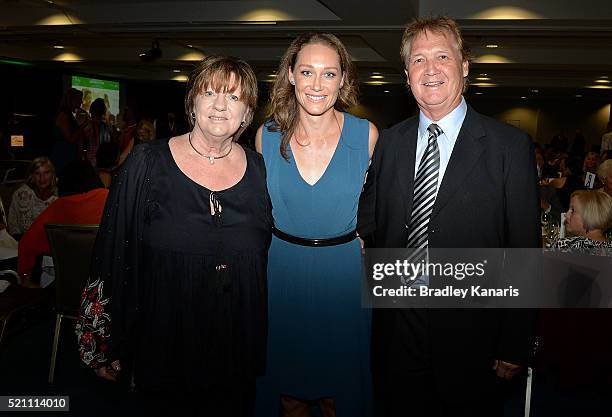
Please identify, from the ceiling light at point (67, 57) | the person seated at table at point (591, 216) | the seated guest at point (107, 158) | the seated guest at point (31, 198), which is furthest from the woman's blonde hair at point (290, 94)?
the ceiling light at point (67, 57)

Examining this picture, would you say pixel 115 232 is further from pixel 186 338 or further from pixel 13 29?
pixel 13 29

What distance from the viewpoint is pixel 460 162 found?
5.99ft

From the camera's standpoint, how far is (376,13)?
736 cm

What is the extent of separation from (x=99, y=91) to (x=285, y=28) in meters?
11.1

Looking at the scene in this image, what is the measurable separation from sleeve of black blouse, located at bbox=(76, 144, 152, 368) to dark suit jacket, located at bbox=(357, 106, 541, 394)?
0.87 meters

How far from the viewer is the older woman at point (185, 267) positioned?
6.01ft

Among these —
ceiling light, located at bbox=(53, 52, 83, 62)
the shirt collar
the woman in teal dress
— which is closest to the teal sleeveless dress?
the woman in teal dress

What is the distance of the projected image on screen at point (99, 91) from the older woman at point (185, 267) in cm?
1609

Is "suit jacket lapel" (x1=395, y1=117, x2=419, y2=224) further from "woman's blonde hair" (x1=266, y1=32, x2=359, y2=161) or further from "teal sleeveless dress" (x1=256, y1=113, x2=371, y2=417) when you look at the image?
"woman's blonde hair" (x1=266, y1=32, x2=359, y2=161)

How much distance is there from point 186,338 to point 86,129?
241 inches

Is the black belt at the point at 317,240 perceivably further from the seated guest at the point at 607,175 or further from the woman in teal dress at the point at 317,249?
the seated guest at the point at 607,175

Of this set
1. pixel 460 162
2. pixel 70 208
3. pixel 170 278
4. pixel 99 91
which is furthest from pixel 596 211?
pixel 99 91

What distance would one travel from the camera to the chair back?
11.1ft

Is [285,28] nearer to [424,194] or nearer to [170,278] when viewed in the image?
[424,194]
